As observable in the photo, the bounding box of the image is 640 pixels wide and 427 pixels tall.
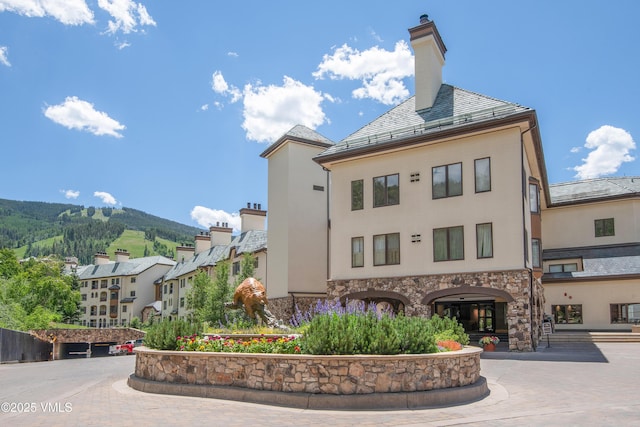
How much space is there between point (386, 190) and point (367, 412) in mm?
16818

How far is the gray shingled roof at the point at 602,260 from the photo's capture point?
3128cm

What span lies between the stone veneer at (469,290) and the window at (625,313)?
23.3 feet

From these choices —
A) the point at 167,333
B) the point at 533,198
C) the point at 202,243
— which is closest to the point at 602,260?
the point at 533,198

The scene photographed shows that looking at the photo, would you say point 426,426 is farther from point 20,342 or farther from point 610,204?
point 610,204

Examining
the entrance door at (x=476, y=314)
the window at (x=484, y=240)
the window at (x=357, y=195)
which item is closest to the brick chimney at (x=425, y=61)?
the window at (x=357, y=195)

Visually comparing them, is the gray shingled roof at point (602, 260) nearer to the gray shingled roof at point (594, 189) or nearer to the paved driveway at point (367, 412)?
the gray shingled roof at point (594, 189)

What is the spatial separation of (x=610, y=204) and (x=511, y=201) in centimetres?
1715

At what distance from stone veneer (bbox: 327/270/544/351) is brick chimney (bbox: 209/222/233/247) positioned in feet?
112

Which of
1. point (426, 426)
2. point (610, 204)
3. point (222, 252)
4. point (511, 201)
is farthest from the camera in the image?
point (222, 252)

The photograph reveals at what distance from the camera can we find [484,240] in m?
22.7

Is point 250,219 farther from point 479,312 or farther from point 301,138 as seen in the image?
point 479,312

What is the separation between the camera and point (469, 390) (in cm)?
1096

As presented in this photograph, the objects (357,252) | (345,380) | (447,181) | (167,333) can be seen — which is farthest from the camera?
(357,252)

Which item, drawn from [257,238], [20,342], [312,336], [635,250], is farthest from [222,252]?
[312,336]
